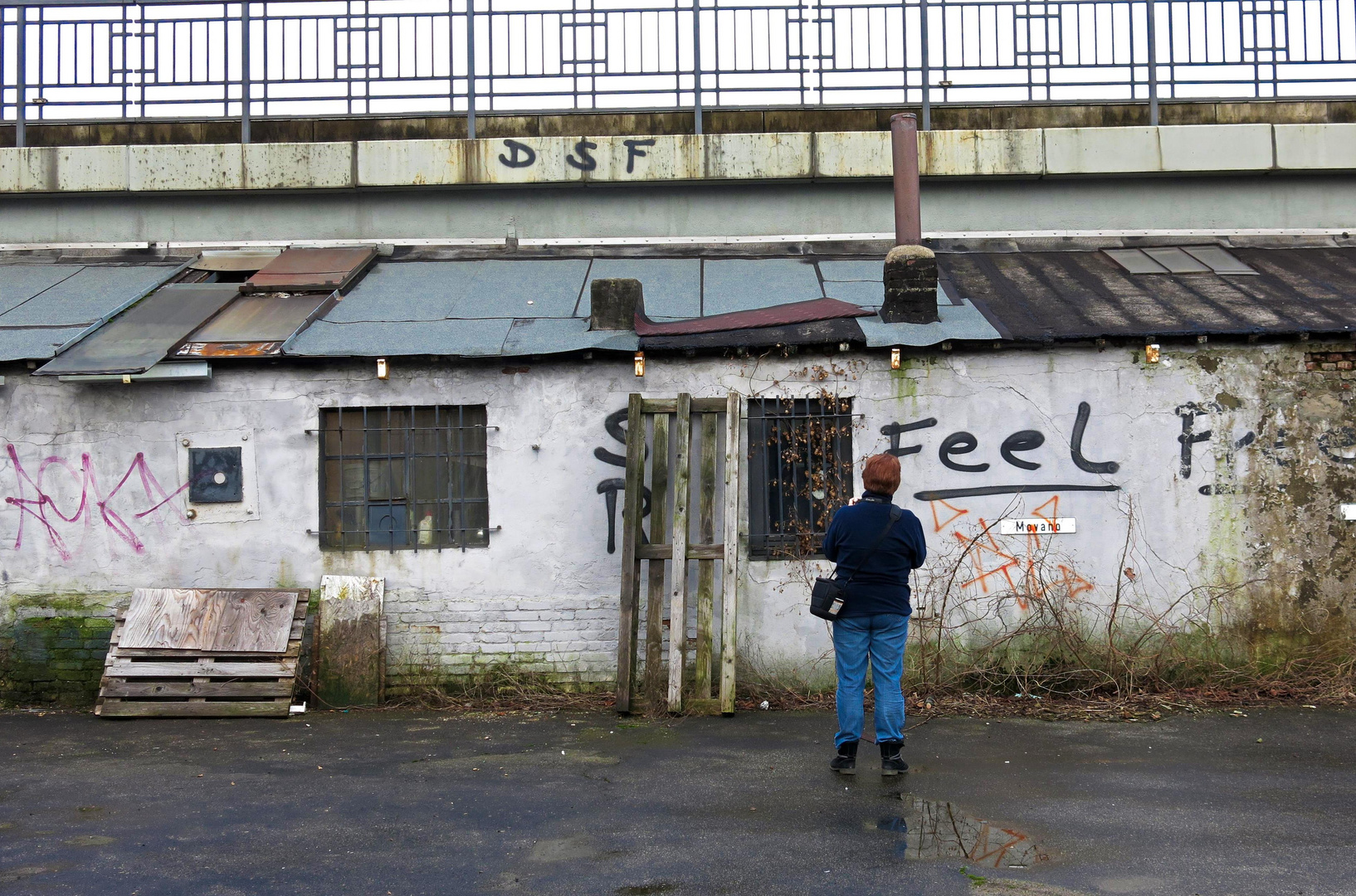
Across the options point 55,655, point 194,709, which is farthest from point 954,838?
point 55,655

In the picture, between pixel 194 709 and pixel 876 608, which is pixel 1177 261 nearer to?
pixel 876 608

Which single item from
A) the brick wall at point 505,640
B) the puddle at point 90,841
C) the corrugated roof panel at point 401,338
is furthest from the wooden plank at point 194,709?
the puddle at point 90,841

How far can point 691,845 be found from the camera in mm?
4785

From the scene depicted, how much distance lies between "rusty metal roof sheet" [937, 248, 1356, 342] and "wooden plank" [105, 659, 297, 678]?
5552 millimetres

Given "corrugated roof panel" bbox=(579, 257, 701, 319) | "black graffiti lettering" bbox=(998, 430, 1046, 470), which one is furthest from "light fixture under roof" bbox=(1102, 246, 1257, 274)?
"corrugated roof panel" bbox=(579, 257, 701, 319)

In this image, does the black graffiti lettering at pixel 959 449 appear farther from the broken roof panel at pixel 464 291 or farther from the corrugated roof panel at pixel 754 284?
the broken roof panel at pixel 464 291

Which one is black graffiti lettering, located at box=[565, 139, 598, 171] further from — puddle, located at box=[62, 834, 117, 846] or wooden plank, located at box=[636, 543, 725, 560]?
puddle, located at box=[62, 834, 117, 846]

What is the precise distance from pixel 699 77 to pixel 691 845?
8.24m

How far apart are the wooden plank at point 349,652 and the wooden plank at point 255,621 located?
257mm

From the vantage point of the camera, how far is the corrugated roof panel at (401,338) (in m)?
8.09

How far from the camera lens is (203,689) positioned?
775 centimetres

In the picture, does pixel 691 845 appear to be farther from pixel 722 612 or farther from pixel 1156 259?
pixel 1156 259

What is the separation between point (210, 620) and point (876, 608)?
15.6 feet

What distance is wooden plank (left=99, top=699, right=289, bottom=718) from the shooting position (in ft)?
25.1
